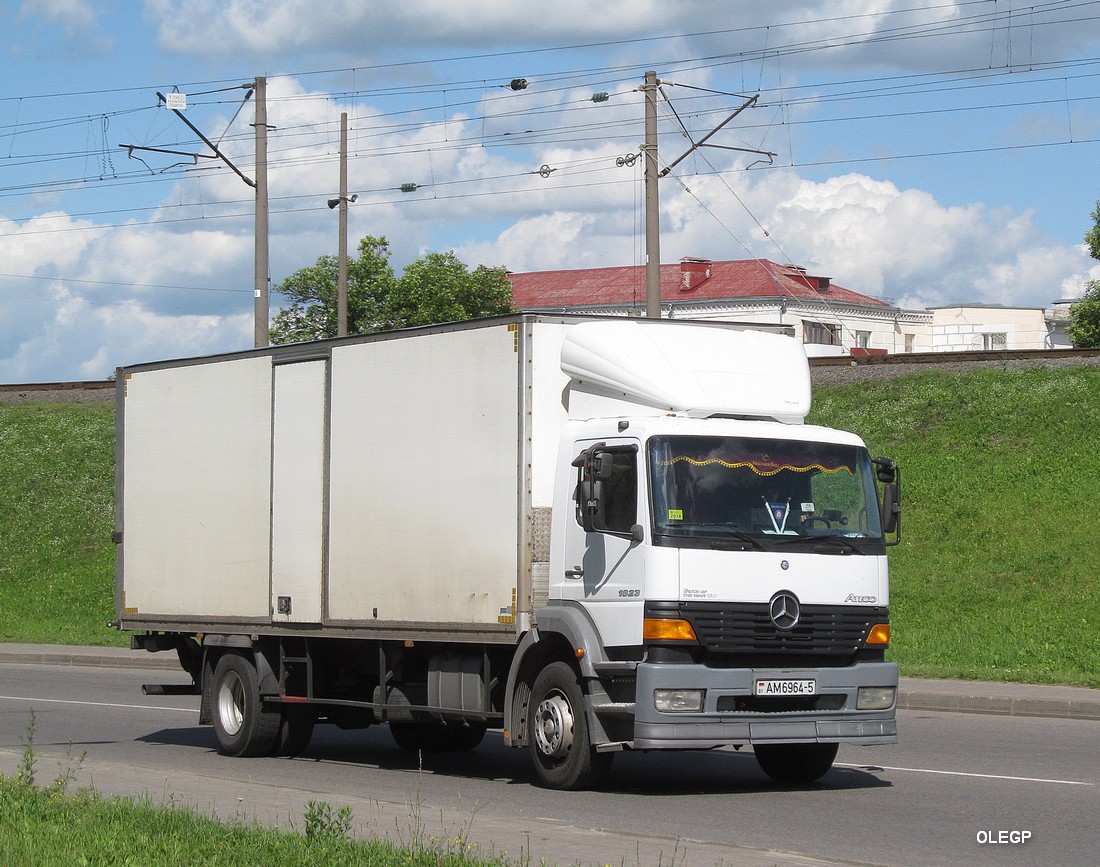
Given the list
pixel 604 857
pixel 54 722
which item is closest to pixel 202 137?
pixel 54 722

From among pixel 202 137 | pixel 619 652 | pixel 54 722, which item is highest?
pixel 202 137

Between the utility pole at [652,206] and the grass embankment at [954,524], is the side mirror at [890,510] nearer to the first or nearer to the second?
the grass embankment at [954,524]

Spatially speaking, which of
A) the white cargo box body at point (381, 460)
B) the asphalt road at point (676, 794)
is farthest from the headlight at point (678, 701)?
the white cargo box body at point (381, 460)

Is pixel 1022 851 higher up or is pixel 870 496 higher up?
pixel 870 496

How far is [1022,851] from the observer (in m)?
8.47

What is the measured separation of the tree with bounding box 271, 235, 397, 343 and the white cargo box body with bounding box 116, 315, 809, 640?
6122cm

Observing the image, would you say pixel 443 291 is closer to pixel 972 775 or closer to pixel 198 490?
pixel 198 490

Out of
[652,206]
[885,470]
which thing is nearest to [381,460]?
[885,470]

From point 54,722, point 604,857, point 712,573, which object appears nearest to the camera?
point 604,857

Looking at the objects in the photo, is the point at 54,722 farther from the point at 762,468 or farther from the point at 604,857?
the point at 604,857

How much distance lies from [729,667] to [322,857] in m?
4.10

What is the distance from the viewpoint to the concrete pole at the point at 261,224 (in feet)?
89.4

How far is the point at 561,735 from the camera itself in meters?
10.9

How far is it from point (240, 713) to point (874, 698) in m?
6.00
